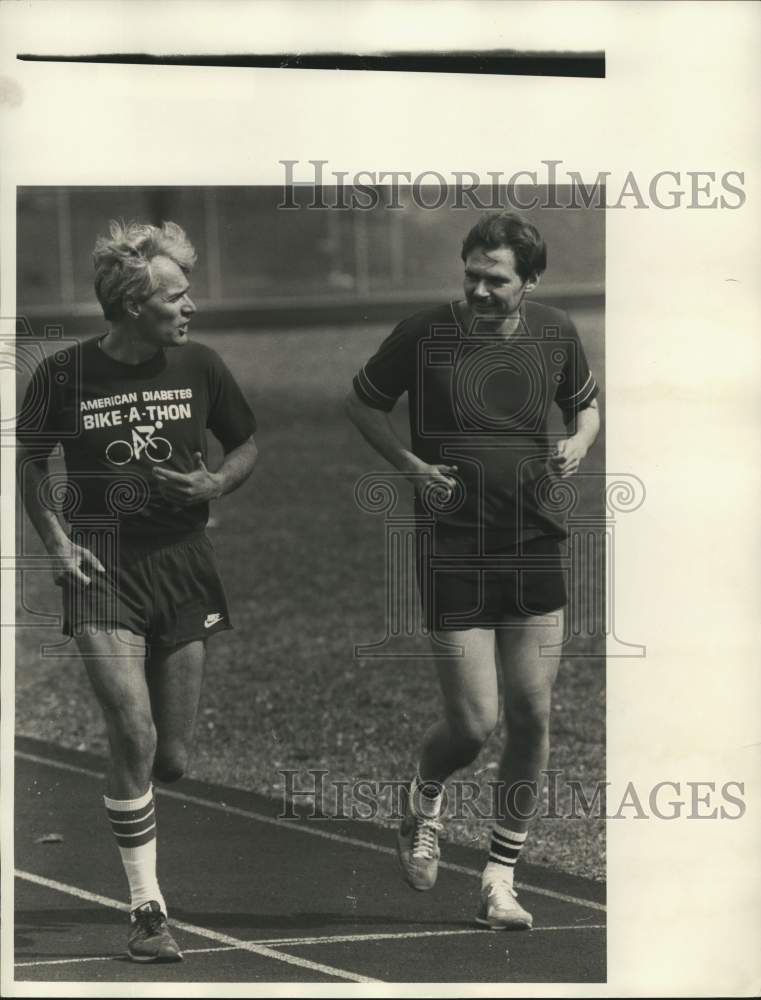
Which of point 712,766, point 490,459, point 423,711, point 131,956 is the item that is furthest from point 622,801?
point 423,711

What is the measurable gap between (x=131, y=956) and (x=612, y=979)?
5.14 feet

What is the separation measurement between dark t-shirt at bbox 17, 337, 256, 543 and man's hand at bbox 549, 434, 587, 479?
1.17 m

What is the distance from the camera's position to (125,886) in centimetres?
700

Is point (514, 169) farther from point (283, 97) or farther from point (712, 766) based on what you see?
point (712, 766)

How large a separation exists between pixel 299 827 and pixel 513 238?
312cm

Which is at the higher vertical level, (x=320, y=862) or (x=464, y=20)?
(x=464, y=20)

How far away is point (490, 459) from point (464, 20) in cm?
141

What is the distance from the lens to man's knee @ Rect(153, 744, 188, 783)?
6.06 m

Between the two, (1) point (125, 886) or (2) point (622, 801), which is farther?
(1) point (125, 886)

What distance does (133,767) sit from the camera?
5938mm

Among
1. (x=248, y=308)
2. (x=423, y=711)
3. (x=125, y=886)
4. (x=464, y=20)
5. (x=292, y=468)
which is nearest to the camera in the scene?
(x=464, y=20)

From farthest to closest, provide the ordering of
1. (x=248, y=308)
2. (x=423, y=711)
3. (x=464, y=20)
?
1. (x=248, y=308)
2. (x=423, y=711)
3. (x=464, y=20)

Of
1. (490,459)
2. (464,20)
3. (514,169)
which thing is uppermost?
(464,20)

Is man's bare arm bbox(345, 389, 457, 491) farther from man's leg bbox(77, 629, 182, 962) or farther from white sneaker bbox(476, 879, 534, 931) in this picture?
white sneaker bbox(476, 879, 534, 931)
